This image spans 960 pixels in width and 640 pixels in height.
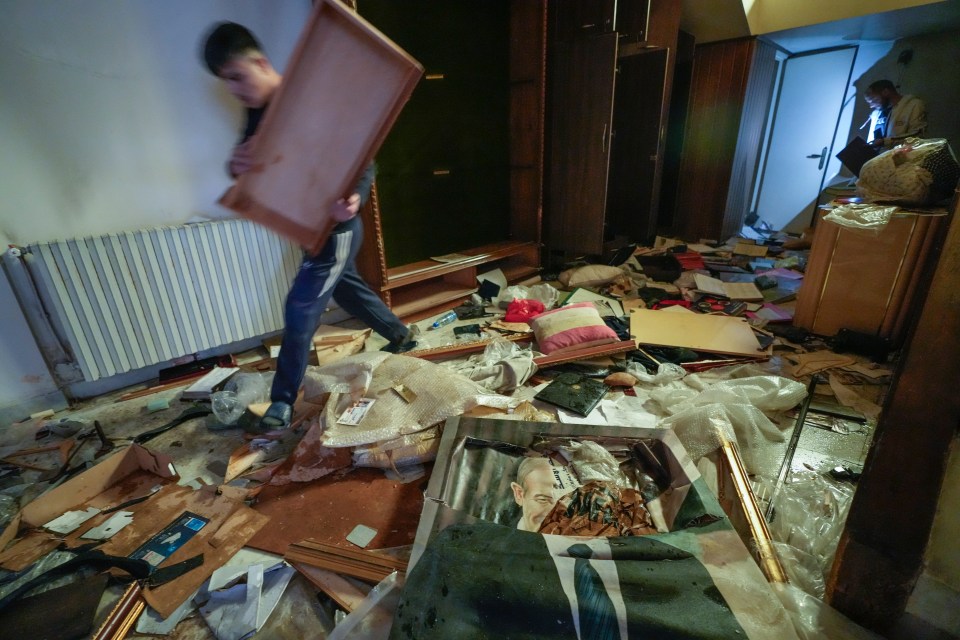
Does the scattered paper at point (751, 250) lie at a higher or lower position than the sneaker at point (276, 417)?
higher

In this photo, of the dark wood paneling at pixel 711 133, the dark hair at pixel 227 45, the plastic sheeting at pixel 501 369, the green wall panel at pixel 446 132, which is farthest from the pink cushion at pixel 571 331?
the dark wood paneling at pixel 711 133

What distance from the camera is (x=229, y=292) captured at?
7.85ft

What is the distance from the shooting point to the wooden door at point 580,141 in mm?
3211

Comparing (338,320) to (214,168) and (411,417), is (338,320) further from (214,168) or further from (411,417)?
(411,417)

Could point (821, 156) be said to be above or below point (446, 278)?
above

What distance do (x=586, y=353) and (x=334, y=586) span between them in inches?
60.1

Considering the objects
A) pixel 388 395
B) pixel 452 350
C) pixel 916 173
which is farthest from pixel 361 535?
pixel 916 173

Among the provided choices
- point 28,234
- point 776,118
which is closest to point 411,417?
point 28,234

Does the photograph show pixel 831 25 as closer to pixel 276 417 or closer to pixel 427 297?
pixel 427 297

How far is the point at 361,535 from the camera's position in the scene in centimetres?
135

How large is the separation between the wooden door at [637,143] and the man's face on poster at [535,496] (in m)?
3.60

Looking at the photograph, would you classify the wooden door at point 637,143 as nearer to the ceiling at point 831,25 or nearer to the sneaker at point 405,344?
the ceiling at point 831,25

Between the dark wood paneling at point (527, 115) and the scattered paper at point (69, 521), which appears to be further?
the dark wood paneling at point (527, 115)

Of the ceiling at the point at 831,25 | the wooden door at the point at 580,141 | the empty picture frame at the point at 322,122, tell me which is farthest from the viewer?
the ceiling at the point at 831,25
